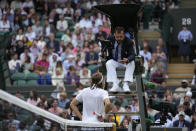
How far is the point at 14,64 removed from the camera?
20953 millimetres

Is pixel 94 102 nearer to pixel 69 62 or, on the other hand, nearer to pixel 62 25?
pixel 69 62

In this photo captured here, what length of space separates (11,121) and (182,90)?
13.3 meters

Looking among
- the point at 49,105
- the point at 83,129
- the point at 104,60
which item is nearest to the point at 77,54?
the point at 49,105

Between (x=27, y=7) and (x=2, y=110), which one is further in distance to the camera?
(x=27, y=7)

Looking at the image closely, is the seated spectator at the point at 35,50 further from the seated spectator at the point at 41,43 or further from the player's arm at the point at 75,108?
the player's arm at the point at 75,108

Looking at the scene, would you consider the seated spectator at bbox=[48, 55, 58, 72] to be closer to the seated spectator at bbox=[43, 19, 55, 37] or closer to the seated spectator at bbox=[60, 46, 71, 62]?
the seated spectator at bbox=[60, 46, 71, 62]

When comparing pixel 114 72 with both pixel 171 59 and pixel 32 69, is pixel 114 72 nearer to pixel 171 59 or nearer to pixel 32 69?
pixel 32 69

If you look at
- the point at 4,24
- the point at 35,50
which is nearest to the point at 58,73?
the point at 35,50

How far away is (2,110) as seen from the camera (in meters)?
5.47

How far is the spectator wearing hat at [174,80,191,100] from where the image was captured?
1787 cm

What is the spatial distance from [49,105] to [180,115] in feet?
14.0

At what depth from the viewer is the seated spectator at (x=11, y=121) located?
551 centimetres

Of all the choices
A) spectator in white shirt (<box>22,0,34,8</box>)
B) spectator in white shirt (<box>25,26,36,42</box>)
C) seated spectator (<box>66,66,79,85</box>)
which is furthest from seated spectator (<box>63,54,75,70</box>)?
spectator in white shirt (<box>22,0,34,8</box>)

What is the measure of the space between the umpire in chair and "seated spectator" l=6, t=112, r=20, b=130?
5.51m
